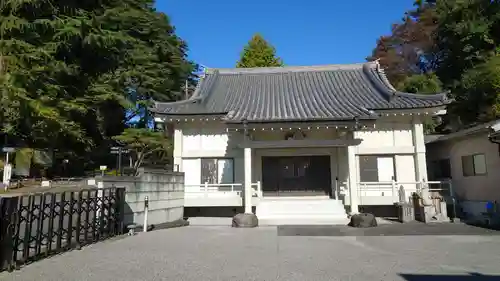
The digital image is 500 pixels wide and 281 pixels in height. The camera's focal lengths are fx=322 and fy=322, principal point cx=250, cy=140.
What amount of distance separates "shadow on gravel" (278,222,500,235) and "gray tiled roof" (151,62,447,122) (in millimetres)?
4170

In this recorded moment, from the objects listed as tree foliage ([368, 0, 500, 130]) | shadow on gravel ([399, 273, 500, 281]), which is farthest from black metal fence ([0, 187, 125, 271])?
tree foliage ([368, 0, 500, 130])

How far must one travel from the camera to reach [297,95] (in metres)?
17.5

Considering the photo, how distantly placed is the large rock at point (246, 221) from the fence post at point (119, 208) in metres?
4.21

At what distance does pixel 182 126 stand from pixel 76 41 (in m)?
10.8

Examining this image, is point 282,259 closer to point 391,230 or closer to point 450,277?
point 450,277

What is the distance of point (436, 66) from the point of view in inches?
1172

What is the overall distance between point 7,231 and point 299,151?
38.3 feet

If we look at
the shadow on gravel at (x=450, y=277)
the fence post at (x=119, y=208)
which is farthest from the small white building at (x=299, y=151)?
the shadow on gravel at (x=450, y=277)

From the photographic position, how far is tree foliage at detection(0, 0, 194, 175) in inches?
673

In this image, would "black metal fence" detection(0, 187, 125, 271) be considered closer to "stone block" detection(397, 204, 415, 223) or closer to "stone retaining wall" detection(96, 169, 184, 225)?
"stone retaining wall" detection(96, 169, 184, 225)

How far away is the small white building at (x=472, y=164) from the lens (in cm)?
1223

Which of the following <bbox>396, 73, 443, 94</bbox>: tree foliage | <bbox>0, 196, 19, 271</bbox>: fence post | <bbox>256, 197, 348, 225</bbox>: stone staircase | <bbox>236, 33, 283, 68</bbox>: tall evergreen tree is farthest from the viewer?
<bbox>236, 33, 283, 68</bbox>: tall evergreen tree

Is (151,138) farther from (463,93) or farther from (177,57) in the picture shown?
(463,93)

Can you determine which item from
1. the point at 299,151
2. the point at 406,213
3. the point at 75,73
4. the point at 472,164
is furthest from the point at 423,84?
the point at 75,73
